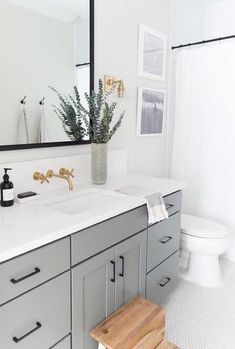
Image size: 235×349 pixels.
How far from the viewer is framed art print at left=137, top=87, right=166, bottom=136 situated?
241 centimetres

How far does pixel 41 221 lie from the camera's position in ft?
3.71

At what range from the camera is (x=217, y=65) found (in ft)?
8.07

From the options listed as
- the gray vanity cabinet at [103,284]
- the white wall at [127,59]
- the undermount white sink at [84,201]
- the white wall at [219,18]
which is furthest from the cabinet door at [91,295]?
the white wall at [219,18]

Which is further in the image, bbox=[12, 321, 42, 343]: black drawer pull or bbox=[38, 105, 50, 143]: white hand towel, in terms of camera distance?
bbox=[38, 105, 50, 143]: white hand towel

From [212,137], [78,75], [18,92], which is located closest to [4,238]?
[18,92]

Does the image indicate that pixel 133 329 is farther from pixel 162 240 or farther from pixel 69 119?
pixel 69 119

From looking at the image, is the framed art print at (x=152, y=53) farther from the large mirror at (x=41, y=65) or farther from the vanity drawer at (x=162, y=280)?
the vanity drawer at (x=162, y=280)

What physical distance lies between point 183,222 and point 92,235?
50.5 inches

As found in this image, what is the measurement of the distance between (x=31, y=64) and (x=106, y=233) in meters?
1.01

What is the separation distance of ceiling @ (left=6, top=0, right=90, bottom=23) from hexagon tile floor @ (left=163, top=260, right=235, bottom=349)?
79.2 inches

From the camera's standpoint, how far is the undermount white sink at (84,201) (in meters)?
1.48

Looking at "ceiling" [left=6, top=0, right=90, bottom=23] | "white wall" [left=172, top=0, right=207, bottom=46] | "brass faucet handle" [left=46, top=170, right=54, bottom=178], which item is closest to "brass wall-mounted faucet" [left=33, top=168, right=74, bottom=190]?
"brass faucet handle" [left=46, top=170, right=54, bottom=178]

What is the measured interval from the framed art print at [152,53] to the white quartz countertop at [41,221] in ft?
4.17

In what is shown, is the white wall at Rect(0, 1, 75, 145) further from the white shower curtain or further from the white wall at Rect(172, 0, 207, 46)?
the white wall at Rect(172, 0, 207, 46)
